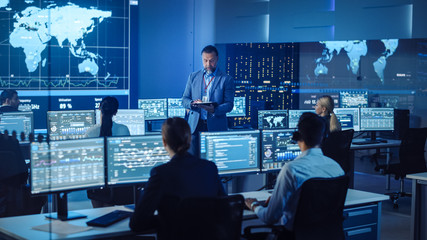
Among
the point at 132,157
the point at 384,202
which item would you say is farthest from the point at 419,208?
the point at 132,157

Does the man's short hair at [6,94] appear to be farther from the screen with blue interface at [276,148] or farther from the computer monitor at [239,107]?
the computer monitor at [239,107]

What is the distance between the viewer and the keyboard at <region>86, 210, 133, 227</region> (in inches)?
121

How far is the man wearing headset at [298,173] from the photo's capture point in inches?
119

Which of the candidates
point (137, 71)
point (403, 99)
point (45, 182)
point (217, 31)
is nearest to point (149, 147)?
point (45, 182)

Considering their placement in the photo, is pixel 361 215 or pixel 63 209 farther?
pixel 361 215

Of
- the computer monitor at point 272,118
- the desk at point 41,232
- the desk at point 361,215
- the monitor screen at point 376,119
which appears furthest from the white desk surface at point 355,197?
the monitor screen at point 376,119

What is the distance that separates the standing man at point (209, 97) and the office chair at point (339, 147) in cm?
169

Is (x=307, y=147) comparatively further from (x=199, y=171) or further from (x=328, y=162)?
(x=199, y=171)

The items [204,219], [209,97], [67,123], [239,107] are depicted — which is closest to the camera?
[204,219]

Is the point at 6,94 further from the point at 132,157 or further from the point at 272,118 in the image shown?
the point at 272,118

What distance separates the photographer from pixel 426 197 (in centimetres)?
469

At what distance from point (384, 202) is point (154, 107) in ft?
12.3

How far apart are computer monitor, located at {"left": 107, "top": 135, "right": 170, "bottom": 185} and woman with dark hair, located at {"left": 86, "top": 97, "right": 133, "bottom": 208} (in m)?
0.96

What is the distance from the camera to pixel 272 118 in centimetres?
791
